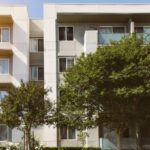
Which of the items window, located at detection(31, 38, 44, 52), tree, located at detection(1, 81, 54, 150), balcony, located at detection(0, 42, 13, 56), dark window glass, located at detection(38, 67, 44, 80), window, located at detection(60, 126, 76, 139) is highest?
window, located at detection(31, 38, 44, 52)

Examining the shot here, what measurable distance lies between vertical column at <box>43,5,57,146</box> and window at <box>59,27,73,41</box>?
102 cm

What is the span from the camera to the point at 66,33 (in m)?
45.1

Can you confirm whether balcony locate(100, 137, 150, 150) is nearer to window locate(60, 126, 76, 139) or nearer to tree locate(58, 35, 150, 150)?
window locate(60, 126, 76, 139)

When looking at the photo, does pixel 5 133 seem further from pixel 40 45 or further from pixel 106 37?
pixel 106 37

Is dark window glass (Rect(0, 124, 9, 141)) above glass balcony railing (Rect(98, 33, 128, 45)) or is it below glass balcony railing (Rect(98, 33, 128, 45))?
below

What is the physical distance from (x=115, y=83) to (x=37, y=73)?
14.4m

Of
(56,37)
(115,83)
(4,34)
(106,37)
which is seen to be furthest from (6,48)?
(115,83)

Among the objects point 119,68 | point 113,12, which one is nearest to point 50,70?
point 113,12

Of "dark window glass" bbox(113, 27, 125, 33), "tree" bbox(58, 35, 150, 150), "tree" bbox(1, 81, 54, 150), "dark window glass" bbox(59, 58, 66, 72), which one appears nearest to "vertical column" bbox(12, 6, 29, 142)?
"dark window glass" bbox(59, 58, 66, 72)

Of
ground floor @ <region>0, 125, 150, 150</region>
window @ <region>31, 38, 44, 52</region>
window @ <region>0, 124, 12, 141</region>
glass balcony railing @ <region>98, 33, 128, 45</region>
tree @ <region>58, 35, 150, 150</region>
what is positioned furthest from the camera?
window @ <region>31, 38, 44, 52</region>

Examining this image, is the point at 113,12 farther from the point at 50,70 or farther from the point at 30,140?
the point at 30,140

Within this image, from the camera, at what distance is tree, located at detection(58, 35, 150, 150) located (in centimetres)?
3219

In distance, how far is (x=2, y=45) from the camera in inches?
1736

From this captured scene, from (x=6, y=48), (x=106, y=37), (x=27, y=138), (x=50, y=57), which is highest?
(x=106, y=37)
